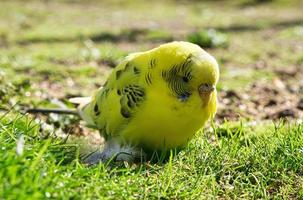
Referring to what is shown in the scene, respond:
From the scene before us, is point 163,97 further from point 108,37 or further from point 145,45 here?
point 108,37

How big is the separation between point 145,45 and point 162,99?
24.2ft

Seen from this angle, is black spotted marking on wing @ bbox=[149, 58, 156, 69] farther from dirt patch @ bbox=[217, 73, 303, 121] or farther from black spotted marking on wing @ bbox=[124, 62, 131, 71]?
dirt patch @ bbox=[217, 73, 303, 121]

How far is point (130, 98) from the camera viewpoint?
175 inches

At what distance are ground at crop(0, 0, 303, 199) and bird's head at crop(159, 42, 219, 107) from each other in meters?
0.46

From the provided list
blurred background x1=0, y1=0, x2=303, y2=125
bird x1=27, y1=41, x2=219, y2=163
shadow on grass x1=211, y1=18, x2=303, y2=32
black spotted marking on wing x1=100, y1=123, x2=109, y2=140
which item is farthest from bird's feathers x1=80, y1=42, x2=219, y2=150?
shadow on grass x1=211, y1=18, x2=303, y2=32

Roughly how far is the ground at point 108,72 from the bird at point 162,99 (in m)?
0.19

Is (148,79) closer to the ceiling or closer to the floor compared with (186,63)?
closer to the floor

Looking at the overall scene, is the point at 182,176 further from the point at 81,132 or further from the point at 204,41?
the point at 204,41

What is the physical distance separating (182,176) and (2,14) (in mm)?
12501

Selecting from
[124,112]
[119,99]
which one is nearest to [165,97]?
[124,112]

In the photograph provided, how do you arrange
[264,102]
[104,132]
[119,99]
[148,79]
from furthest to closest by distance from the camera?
[264,102], [104,132], [119,99], [148,79]

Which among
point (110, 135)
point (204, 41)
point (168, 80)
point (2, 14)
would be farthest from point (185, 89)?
point (2, 14)

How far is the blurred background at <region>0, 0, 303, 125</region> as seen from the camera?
7309 mm

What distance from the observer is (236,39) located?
12.6 m
